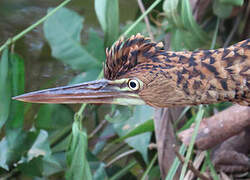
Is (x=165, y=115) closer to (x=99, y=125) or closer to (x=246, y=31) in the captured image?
(x=99, y=125)

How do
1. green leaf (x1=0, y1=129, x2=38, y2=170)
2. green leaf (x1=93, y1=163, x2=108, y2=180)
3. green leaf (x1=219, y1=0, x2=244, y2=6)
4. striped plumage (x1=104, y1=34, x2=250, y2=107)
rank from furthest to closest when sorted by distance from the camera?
green leaf (x1=93, y1=163, x2=108, y2=180)
green leaf (x1=0, y1=129, x2=38, y2=170)
green leaf (x1=219, y1=0, x2=244, y2=6)
striped plumage (x1=104, y1=34, x2=250, y2=107)

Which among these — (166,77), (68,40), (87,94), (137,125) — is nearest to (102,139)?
(137,125)

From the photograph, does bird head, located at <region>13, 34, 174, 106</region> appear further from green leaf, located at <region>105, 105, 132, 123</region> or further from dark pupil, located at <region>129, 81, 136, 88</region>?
green leaf, located at <region>105, 105, 132, 123</region>

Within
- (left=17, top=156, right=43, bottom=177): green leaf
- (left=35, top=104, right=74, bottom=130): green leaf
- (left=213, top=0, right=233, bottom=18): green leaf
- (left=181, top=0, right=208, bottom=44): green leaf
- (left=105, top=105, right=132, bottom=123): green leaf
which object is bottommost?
(left=17, top=156, right=43, bottom=177): green leaf

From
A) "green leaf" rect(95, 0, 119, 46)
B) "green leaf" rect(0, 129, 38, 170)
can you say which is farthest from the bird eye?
"green leaf" rect(0, 129, 38, 170)

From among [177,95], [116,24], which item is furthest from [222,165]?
[116,24]

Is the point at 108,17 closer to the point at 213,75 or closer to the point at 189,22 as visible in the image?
the point at 189,22

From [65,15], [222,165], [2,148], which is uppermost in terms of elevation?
[65,15]
